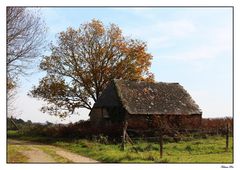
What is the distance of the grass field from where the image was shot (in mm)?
18812

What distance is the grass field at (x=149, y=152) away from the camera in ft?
61.7

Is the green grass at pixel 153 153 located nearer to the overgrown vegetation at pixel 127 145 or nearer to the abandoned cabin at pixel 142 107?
the overgrown vegetation at pixel 127 145

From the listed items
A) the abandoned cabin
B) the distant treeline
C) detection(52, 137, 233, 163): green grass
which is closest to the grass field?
detection(52, 137, 233, 163): green grass

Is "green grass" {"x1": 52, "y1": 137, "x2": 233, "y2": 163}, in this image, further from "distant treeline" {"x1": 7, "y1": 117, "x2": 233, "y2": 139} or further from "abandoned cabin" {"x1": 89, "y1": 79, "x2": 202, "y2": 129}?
"abandoned cabin" {"x1": 89, "y1": 79, "x2": 202, "y2": 129}

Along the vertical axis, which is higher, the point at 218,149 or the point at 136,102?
the point at 136,102

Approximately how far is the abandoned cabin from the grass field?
3.87m

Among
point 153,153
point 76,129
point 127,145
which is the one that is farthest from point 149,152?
point 76,129

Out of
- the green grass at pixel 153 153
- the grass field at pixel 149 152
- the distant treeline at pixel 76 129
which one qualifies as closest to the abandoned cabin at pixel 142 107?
the distant treeline at pixel 76 129

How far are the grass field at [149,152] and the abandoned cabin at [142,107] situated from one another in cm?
387

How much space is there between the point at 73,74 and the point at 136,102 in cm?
1088

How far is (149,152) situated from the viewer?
2148cm

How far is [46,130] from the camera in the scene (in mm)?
32906
